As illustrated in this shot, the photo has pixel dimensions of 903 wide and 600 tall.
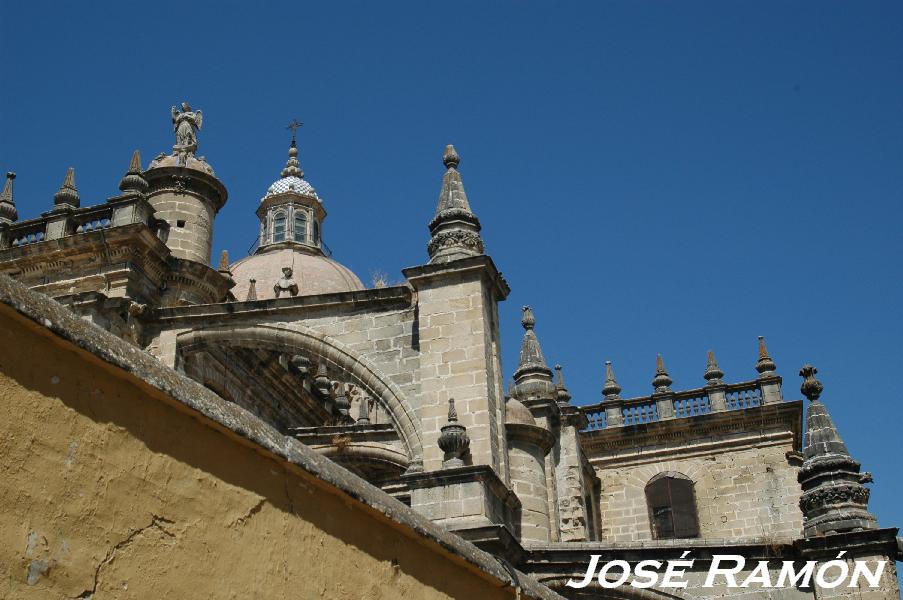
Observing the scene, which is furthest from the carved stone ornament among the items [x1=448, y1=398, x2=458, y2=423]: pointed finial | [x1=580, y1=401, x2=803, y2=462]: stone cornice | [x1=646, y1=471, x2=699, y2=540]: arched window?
[x1=646, y1=471, x2=699, y2=540]: arched window

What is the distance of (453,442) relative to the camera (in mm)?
11727

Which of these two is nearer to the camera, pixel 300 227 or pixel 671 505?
pixel 671 505

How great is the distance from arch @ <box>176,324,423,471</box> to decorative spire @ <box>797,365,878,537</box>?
452 centimetres

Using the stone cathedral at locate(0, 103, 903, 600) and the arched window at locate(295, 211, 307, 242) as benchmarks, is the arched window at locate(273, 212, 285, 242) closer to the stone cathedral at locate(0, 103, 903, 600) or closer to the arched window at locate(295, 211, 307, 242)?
the arched window at locate(295, 211, 307, 242)

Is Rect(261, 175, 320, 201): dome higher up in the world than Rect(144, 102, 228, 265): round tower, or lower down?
higher up

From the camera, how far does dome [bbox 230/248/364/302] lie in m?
33.0

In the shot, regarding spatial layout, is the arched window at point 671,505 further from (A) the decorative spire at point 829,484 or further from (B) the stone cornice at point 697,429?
(A) the decorative spire at point 829,484

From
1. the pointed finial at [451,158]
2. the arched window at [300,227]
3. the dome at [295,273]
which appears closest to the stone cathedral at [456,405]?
the pointed finial at [451,158]

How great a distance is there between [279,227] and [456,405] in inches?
1089

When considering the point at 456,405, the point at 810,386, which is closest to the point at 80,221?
the point at 456,405

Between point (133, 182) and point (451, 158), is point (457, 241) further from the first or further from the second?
point (133, 182)

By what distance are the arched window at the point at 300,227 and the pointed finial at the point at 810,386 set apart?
2675cm

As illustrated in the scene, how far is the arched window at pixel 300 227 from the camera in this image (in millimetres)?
38594

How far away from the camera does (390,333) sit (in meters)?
13.4
